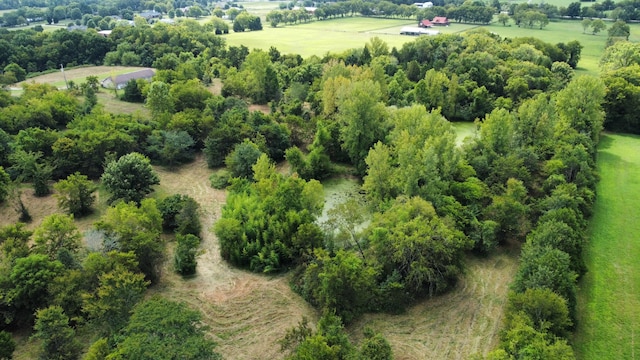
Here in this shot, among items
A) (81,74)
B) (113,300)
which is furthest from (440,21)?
(113,300)

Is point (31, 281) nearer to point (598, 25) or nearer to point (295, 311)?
point (295, 311)

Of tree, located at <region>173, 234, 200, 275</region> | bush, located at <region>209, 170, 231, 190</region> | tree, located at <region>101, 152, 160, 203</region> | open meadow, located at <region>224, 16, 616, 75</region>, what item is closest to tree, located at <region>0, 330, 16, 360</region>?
tree, located at <region>173, 234, 200, 275</region>

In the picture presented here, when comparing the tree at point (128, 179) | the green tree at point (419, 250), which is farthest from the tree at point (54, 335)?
the green tree at point (419, 250)

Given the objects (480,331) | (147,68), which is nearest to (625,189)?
(480,331)

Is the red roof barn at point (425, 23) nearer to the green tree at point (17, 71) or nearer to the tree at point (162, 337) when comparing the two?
the green tree at point (17, 71)

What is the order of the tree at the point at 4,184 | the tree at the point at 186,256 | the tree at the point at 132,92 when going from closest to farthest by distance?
the tree at the point at 186,256
the tree at the point at 4,184
the tree at the point at 132,92

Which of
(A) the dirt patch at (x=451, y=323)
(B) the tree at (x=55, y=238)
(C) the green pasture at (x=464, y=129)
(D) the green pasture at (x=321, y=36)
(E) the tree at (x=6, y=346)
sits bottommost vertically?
(A) the dirt patch at (x=451, y=323)

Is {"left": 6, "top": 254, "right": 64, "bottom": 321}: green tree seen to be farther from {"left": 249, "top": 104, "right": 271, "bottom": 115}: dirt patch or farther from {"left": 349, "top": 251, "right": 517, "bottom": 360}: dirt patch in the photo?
{"left": 249, "top": 104, "right": 271, "bottom": 115}: dirt patch

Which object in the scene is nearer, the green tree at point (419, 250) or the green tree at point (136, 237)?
the green tree at point (419, 250)
